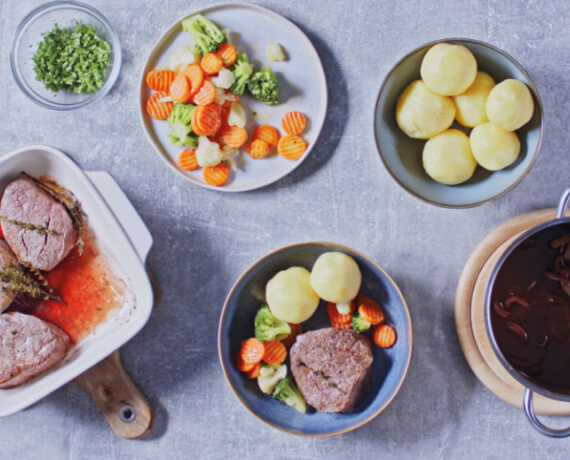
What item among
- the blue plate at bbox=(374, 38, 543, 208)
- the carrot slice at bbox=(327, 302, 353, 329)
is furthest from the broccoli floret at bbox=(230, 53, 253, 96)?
the carrot slice at bbox=(327, 302, 353, 329)

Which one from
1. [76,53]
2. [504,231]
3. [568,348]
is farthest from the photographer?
[76,53]

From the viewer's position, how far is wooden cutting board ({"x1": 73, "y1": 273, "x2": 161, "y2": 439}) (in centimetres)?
176

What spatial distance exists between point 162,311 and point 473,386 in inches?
40.8

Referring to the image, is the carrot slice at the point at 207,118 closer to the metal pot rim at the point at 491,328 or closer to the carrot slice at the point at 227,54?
the carrot slice at the point at 227,54

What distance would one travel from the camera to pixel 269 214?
5.82 ft

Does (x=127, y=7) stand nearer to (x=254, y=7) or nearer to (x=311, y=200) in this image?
(x=254, y=7)

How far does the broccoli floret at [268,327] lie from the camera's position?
165 centimetres

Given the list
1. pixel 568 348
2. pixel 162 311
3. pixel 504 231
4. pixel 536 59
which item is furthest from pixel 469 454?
pixel 536 59

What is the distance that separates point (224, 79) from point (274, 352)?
0.85 m

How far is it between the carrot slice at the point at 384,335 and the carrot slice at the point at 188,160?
30.1 inches

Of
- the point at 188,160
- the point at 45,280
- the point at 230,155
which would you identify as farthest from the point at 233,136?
the point at 45,280

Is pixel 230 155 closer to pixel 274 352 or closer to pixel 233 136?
pixel 233 136

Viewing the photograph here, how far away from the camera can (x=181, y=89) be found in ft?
5.49

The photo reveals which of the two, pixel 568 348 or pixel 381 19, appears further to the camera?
pixel 381 19
